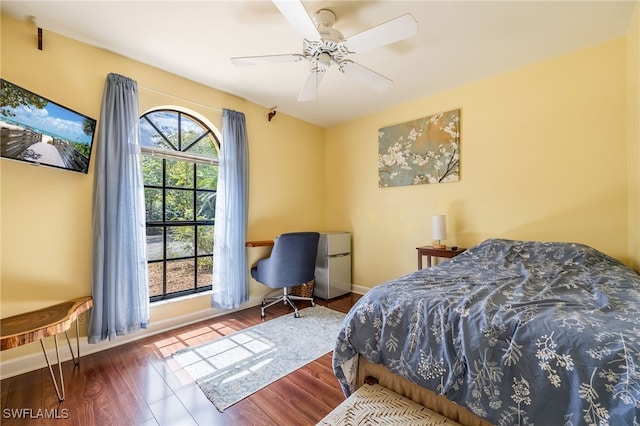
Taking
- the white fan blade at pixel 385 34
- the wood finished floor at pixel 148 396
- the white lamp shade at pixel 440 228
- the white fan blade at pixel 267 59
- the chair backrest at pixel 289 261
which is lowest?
the wood finished floor at pixel 148 396

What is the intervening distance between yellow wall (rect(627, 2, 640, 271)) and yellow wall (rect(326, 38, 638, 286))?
0.08m

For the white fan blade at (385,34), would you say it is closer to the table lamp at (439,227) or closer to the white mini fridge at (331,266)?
the table lamp at (439,227)

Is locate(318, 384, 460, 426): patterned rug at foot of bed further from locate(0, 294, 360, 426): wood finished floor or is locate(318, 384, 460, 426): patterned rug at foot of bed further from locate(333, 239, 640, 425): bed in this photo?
locate(0, 294, 360, 426): wood finished floor

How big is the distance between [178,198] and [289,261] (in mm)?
1447

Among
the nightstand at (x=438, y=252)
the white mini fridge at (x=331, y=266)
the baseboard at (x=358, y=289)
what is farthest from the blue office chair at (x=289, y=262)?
the nightstand at (x=438, y=252)

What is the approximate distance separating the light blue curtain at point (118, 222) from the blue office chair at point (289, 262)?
3.84ft

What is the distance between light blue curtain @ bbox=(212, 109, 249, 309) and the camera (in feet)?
9.94

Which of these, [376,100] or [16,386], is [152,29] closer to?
[376,100]

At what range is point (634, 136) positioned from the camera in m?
2.04

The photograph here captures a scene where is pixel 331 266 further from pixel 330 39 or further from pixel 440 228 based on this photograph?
pixel 330 39

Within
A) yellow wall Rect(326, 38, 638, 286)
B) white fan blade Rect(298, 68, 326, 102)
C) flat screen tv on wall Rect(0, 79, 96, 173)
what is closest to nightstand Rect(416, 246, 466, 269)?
yellow wall Rect(326, 38, 638, 286)

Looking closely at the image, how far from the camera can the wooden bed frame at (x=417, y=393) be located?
1178mm

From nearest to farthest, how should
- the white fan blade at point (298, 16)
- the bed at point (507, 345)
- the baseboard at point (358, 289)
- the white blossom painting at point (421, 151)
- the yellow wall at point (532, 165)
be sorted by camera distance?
the bed at point (507, 345) → the white fan blade at point (298, 16) → the yellow wall at point (532, 165) → the white blossom painting at point (421, 151) → the baseboard at point (358, 289)

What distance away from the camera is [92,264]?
220cm
